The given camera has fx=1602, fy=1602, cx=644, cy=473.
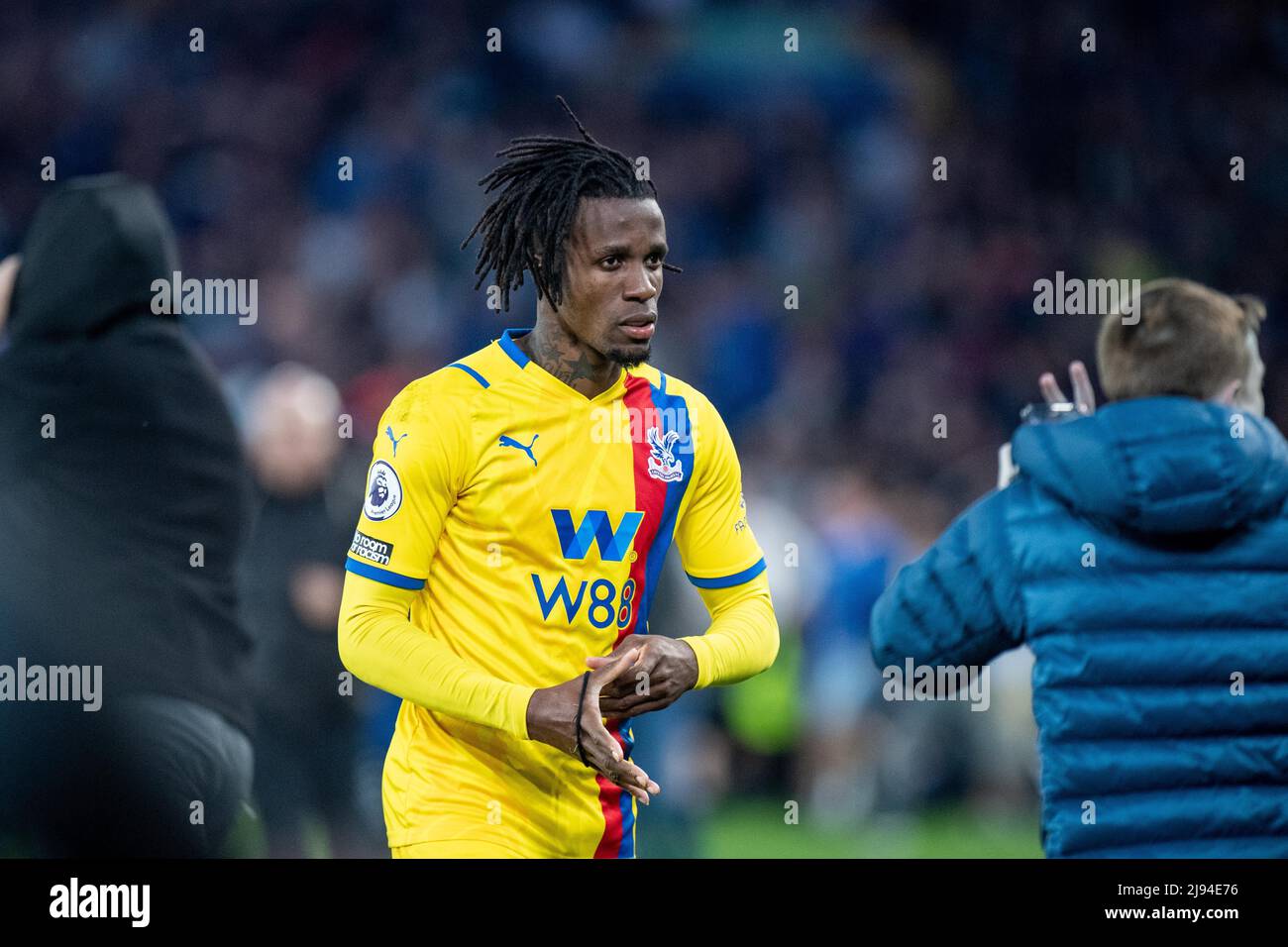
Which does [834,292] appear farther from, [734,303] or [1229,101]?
[1229,101]

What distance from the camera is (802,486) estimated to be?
8.18 metres

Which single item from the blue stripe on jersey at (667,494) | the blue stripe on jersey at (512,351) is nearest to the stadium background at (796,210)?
the blue stripe on jersey at (667,494)

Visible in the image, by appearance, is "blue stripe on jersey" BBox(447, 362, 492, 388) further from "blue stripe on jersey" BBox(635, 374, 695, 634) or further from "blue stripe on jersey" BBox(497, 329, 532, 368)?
"blue stripe on jersey" BBox(635, 374, 695, 634)

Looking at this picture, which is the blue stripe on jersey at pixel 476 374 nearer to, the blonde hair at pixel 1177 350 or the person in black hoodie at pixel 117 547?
the person in black hoodie at pixel 117 547

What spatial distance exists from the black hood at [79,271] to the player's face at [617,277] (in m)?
1.31

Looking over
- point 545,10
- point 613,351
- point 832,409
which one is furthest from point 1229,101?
point 613,351

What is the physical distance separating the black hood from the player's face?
131 centimetres

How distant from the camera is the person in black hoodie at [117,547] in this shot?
3936mm

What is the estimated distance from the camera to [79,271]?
405cm

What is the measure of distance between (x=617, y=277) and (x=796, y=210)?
653cm

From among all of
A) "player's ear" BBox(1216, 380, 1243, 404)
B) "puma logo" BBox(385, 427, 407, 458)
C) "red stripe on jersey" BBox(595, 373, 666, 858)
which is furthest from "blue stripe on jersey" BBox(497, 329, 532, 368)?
"player's ear" BBox(1216, 380, 1243, 404)

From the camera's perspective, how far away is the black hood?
13.3 ft
